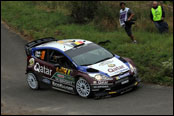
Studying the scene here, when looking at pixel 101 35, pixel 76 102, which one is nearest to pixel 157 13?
pixel 101 35

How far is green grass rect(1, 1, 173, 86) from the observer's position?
44.5 ft

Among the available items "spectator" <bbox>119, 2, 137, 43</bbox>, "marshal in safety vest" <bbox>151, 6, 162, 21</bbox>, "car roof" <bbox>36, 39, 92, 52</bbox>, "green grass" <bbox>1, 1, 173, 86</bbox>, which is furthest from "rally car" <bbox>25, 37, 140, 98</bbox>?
"marshal in safety vest" <bbox>151, 6, 162, 21</bbox>

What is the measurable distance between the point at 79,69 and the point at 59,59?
109 cm

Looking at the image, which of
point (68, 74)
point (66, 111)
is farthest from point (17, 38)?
point (66, 111)

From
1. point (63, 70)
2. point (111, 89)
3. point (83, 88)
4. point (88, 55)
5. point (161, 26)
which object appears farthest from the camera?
point (161, 26)

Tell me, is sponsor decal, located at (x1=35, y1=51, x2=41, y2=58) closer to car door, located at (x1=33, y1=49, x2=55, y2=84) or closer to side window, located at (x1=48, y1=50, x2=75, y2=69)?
car door, located at (x1=33, y1=49, x2=55, y2=84)

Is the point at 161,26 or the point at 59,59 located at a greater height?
the point at 161,26

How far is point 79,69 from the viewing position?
11562mm

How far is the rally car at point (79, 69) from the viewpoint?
11.2 m

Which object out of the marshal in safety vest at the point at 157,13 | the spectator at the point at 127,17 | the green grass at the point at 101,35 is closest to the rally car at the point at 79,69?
the green grass at the point at 101,35

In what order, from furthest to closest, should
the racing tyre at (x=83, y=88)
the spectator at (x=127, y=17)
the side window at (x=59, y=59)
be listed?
the spectator at (x=127, y=17), the side window at (x=59, y=59), the racing tyre at (x=83, y=88)

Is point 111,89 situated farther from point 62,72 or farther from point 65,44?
point 65,44

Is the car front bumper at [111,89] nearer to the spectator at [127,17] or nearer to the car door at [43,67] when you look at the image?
the car door at [43,67]

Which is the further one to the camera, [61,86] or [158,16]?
[158,16]
